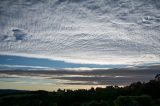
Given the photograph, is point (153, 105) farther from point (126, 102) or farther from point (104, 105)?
point (104, 105)

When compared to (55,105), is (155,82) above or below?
above

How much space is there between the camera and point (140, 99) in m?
59.1

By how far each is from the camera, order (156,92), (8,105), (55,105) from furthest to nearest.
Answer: (8,105)
(55,105)
(156,92)

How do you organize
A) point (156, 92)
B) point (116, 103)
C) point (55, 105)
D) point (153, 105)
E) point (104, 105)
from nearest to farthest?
point (153, 105) → point (116, 103) → point (104, 105) → point (156, 92) → point (55, 105)

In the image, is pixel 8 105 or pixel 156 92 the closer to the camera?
pixel 156 92

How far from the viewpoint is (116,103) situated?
60594 millimetres

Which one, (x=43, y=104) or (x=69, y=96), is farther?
(x=69, y=96)

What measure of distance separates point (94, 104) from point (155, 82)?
25167mm

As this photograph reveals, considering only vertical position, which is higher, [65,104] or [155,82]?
[155,82]

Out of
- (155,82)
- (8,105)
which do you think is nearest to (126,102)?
(155,82)

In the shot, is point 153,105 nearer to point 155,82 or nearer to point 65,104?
point 155,82

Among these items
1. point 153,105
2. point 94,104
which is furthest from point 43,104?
point 153,105

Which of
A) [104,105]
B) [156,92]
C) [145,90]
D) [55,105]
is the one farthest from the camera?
[55,105]

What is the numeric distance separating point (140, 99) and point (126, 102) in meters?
3.19
